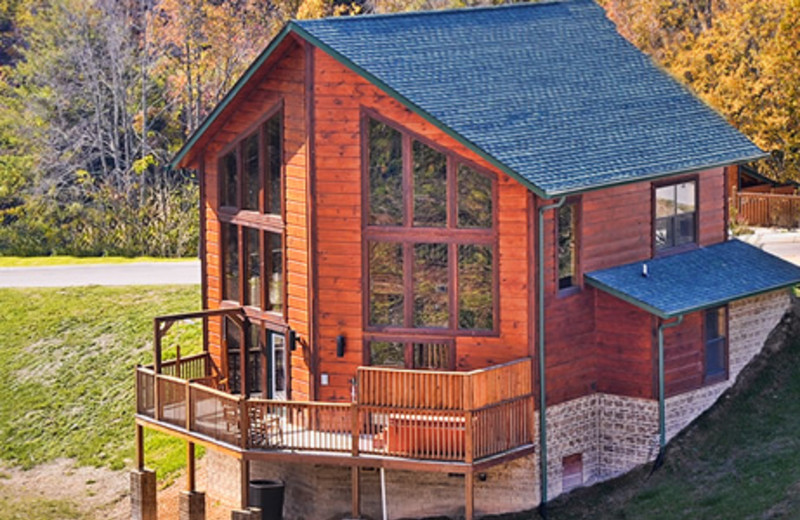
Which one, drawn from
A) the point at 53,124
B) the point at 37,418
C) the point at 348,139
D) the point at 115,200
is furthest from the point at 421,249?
the point at 53,124

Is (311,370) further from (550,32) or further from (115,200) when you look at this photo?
(115,200)

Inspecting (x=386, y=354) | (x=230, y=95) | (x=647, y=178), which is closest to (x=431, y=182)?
(x=386, y=354)

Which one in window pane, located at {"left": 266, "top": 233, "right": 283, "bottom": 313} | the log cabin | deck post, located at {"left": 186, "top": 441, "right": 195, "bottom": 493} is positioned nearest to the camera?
A: the log cabin

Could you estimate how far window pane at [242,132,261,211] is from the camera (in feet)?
109

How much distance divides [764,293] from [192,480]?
11.6 m

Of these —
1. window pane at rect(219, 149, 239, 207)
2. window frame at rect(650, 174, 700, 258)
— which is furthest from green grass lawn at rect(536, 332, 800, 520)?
window pane at rect(219, 149, 239, 207)

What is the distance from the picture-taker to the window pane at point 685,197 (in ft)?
112

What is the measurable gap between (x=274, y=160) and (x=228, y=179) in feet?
5.80

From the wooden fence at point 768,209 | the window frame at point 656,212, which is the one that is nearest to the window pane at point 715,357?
the window frame at point 656,212

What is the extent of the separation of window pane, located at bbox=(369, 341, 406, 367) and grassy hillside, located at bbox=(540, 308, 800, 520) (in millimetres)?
3847

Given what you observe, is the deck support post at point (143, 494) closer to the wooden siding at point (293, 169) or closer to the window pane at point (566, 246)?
the wooden siding at point (293, 169)

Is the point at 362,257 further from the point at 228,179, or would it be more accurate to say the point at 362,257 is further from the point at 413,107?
the point at 228,179

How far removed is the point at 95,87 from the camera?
57.1 meters

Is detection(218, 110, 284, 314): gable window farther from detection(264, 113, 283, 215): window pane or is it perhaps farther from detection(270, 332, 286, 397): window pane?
detection(270, 332, 286, 397): window pane
